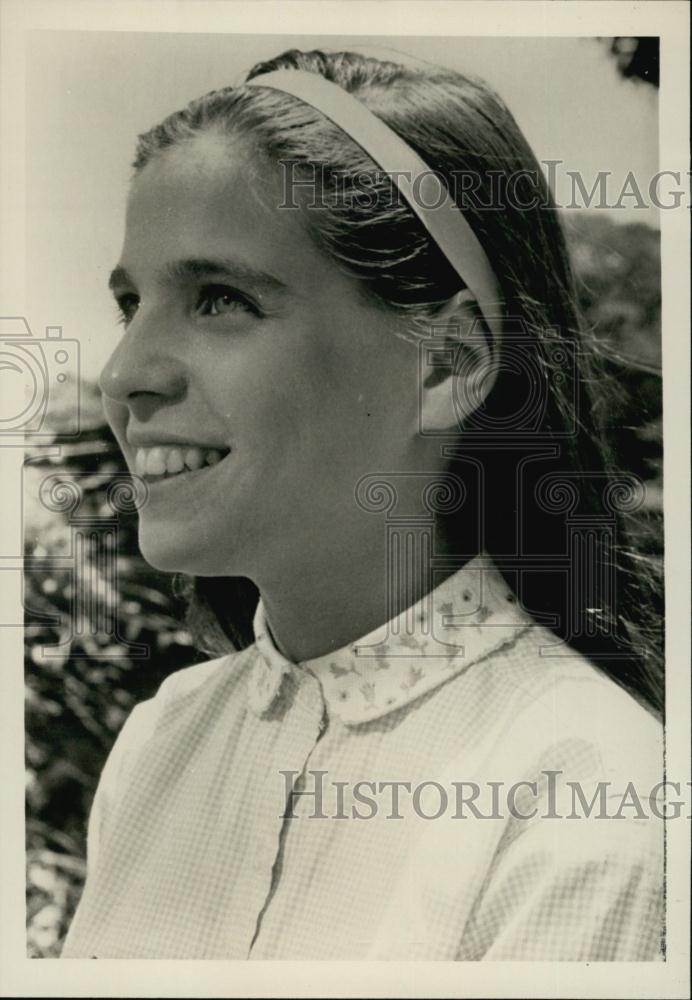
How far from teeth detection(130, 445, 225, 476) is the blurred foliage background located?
0.16 feet

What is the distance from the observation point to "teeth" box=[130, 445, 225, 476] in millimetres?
1321

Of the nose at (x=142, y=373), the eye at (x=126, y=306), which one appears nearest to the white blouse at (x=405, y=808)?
the nose at (x=142, y=373)

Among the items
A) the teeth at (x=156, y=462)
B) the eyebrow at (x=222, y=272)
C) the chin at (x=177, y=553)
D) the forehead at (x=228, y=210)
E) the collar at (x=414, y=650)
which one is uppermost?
the forehead at (x=228, y=210)

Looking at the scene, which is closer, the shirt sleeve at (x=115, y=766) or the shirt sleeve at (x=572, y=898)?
the shirt sleeve at (x=572, y=898)

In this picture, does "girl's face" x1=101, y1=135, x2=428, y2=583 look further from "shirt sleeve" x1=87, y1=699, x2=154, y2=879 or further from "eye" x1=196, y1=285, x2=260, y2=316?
"shirt sleeve" x1=87, y1=699, x2=154, y2=879

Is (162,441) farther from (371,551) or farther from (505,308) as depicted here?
(505,308)

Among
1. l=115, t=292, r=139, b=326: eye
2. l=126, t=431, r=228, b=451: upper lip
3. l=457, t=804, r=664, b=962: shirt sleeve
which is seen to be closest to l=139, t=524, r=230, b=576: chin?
l=126, t=431, r=228, b=451: upper lip

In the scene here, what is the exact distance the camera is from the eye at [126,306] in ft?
4.41

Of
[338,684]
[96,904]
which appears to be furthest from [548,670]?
[96,904]

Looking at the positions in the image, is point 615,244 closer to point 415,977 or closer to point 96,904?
point 415,977

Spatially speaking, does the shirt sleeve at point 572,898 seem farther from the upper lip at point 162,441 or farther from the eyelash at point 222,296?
the eyelash at point 222,296

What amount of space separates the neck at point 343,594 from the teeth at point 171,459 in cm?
17

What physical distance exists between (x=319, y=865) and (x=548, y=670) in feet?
1.22

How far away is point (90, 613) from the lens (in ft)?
4.53
